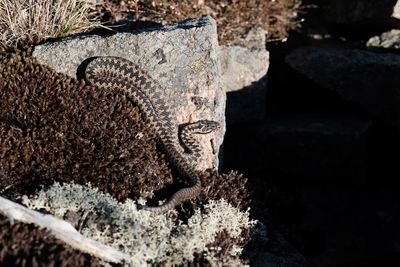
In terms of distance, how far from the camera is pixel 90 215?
703cm

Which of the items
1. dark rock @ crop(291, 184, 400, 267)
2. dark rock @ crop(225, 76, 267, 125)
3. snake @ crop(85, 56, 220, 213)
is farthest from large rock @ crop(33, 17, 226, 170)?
dark rock @ crop(291, 184, 400, 267)

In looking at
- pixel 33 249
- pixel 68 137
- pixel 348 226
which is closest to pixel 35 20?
pixel 68 137

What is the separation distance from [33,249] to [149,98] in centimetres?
368

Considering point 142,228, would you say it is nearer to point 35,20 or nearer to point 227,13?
point 35,20

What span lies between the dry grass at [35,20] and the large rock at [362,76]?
4.08 m

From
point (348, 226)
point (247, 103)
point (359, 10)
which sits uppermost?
point (359, 10)

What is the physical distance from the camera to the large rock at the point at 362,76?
1095 centimetres

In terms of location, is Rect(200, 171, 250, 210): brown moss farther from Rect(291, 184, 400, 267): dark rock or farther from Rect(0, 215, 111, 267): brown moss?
Rect(0, 215, 111, 267): brown moss

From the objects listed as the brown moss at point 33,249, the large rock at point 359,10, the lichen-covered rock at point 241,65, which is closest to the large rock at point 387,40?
the large rock at point 359,10

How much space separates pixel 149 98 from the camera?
934 cm

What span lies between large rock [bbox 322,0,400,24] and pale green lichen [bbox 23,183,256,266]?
5.83 m

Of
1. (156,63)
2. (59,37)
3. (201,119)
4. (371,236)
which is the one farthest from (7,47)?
(371,236)

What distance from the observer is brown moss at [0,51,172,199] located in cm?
785

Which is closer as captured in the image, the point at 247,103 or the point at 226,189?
the point at 226,189
